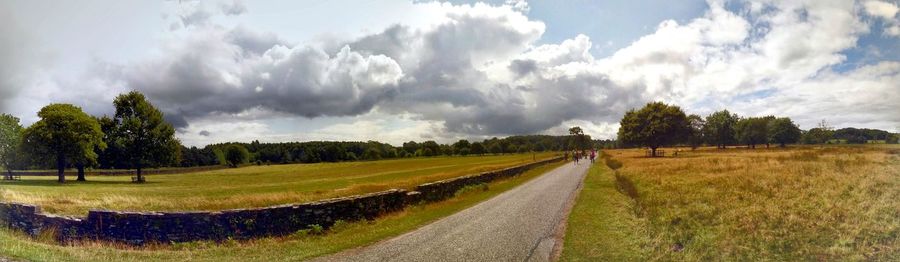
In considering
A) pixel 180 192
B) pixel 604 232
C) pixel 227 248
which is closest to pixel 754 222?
pixel 604 232

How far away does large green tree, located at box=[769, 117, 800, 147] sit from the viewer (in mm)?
112963

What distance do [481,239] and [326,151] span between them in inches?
5493

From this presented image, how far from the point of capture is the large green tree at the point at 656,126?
3118 inches

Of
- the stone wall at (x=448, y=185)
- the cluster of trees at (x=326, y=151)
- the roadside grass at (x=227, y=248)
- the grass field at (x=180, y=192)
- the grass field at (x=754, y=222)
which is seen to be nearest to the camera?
the grass field at (x=754, y=222)

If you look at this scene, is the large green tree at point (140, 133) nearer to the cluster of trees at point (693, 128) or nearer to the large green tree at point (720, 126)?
the cluster of trees at point (693, 128)

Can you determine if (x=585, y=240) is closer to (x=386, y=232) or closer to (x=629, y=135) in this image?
(x=386, y=232)

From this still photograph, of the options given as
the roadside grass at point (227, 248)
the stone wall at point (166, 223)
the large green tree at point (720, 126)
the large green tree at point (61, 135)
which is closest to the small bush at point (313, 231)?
the roadside grass at point (227, 248)

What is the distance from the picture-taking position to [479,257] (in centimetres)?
1053

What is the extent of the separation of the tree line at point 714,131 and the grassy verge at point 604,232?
66.2m

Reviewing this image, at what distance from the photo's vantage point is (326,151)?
145875mm

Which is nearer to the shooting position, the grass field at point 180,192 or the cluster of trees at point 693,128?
the grass field at point 180,192

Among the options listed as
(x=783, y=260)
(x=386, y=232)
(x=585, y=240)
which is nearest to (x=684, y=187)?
(x=585, y=240)

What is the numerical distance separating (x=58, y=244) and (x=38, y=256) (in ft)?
11.8

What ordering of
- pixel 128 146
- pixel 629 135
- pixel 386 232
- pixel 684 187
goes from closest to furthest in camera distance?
pixel 386 232, pixel 684 187, pixel 128 146, pixel 629 135
